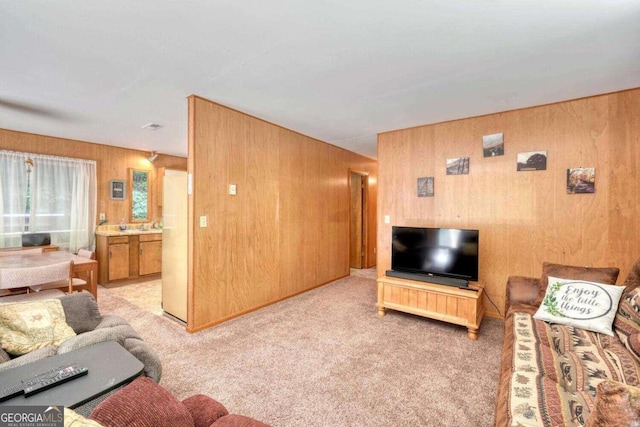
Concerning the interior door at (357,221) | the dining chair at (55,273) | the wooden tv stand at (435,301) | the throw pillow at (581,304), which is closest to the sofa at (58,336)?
the dining chair at (55,273)

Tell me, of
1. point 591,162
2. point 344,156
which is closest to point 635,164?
point 591,162

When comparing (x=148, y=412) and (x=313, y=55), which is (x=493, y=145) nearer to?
(x=313, y=55)

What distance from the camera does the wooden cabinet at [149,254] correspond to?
5027 millimetres

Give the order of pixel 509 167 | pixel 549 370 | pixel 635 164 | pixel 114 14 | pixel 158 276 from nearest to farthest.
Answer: pixel 549 370 < pixel 114 14 < pixel 635 164 < pixel 509 167 < pixel 158 276

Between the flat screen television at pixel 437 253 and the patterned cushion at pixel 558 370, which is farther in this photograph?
the flat screen television at pixel 437 253

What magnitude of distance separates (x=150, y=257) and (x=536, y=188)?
590 centimetres

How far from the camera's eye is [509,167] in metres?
3.28

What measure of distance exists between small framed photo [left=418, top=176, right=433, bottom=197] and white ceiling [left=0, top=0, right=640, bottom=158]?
2.62 feet

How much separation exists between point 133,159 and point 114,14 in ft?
14.1

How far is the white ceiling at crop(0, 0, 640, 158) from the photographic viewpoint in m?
1.69

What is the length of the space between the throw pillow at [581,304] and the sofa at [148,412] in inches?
88.8

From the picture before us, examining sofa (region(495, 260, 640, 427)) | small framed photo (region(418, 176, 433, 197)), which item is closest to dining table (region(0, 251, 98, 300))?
sofa (region(495, 260, 640, 427))

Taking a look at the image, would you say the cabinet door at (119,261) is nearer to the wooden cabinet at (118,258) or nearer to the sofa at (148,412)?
the wooden cabinet at (118,258)

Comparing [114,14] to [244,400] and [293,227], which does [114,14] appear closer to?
[244,400]
